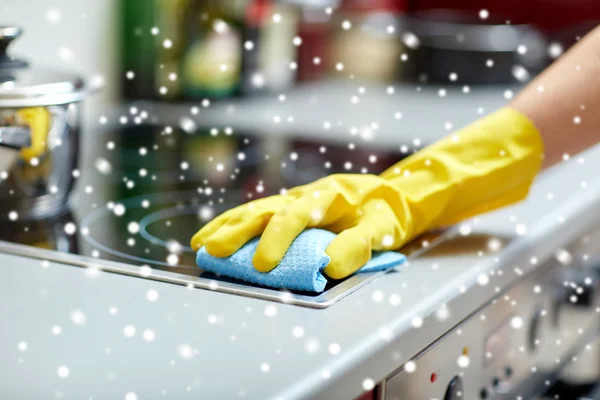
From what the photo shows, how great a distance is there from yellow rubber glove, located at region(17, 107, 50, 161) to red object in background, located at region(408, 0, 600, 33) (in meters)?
1.64

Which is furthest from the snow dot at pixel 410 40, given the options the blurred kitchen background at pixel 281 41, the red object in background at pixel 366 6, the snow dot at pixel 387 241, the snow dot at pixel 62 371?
the snow dot at pixel 62 371

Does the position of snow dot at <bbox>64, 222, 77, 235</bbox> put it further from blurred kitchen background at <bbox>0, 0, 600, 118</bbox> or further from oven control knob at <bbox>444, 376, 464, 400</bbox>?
blurred kitchen background at <bbox>0, 0, 600, 118</bbox>

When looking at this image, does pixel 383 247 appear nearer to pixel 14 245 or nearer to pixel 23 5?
pixel 14 245

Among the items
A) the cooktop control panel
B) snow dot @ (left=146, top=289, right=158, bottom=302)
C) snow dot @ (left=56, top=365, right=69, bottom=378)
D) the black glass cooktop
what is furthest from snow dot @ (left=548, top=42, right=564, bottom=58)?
snow dot @ (left=56, top=365, right=69, bottom=378)

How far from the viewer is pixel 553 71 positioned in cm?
89

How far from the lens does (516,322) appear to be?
0.84m

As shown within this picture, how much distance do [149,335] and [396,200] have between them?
0.32 metres

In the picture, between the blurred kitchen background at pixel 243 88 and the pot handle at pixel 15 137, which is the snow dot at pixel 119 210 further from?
the pot handle at pixel 15 137

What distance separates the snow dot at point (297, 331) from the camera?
1.81 ft

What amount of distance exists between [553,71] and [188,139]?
2.27 ft

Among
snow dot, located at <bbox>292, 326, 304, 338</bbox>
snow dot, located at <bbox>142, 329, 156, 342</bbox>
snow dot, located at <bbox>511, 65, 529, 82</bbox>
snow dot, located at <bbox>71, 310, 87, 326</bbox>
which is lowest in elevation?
snow dot, located at <bbox>511, 65, 529, 82</bbox>

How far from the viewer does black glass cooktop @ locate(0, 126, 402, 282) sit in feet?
2.63

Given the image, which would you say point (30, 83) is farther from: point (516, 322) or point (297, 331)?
point (516, 322)

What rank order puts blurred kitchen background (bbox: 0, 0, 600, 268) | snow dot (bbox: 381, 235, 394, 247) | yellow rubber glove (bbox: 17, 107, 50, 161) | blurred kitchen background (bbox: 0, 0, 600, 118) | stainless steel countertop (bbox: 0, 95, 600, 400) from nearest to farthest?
1. stainless steel countertop (bbox: 0, 95, 600, 400)
2. snow dot (bbox: 381, 235, 394, 247)
3. yellow rubber glove (bbox: 17, 107, 50, 161)
4. blurred kitchen background (bbox: 0, 0, 600, 268)
5. blurred kitchen background (bbox: 0, 0, 600, 118)
